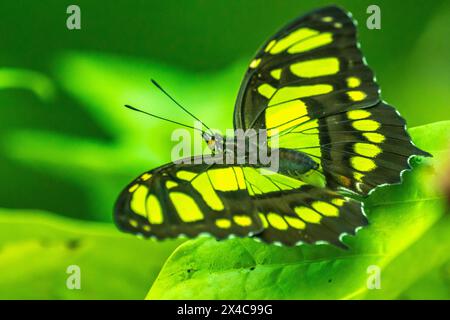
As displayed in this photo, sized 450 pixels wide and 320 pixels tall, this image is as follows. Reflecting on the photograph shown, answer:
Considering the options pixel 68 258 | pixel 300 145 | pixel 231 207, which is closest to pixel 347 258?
pixel 231 207

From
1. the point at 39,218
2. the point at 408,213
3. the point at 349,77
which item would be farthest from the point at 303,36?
the point at 39,218

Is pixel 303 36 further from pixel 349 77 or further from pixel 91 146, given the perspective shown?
pixel 91 146

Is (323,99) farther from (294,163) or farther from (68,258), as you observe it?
(68,258)

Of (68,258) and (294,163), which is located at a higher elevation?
(294,163)

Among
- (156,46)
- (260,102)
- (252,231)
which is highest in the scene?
(156,46)

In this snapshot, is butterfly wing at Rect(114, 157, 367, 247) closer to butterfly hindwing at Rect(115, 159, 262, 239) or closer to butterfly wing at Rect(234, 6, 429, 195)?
butterfly hindwing at Rect(115, 159, 262, 239)
